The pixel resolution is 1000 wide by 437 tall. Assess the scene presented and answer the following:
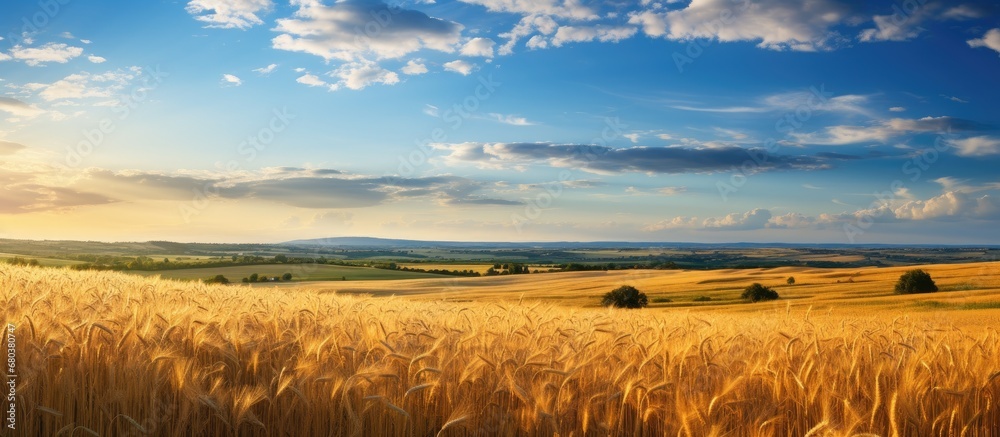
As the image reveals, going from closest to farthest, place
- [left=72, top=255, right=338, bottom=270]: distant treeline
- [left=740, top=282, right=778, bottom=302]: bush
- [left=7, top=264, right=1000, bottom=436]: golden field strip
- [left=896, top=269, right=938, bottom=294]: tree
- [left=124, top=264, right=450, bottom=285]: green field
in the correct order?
[left=7, top=264, right=1000, bottom=436]: golden field strip, [left=896, top=269, right=938, bottom=294]: tree, [left=740, top=282, right=778, bottom=302]: bush, [left=72, top=255, right=338, bottom=270]: distant treeline, [left=124, top=264, right=450, bottom=285]: green field

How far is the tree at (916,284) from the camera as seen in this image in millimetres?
26184

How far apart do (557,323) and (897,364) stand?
297cm

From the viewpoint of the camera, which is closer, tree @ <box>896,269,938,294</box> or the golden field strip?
the golden field strip

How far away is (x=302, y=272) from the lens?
45.9m

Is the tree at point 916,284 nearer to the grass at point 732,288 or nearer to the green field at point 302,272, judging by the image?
the grass at point 732,288

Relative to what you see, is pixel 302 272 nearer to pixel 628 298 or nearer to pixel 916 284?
pixel 628 298

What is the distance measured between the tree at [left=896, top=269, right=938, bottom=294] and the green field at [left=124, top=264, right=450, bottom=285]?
34138 mm

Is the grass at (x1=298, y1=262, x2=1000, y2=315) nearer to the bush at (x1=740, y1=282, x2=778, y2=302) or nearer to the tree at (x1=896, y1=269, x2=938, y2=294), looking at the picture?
the tree at (x1=896, y1=269, x2=938, y2=294)

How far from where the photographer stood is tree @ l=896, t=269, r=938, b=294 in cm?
2618

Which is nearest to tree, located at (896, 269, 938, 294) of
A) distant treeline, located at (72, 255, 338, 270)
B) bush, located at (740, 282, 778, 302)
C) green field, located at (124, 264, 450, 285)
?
bush, located at (740, 282, 778, 302)

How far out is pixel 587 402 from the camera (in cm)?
327

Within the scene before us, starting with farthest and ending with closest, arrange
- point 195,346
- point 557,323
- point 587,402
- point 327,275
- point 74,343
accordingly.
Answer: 1. point 327,275
2. point 557,323
3. point 195,346
4. point 74,343
5. point 587,402

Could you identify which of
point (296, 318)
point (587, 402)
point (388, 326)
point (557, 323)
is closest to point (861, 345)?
point (557, 323)

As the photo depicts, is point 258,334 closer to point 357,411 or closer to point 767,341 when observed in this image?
point 357,411
